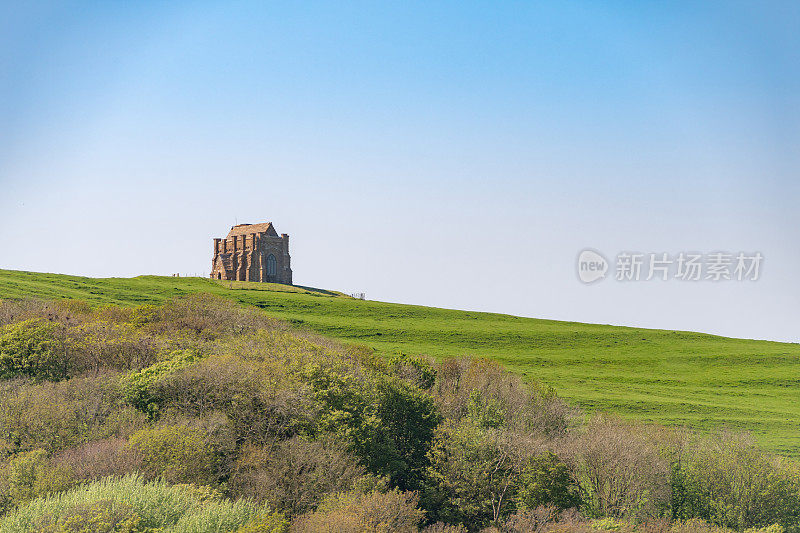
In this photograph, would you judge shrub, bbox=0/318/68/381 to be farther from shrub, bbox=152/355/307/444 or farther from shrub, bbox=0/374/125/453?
shrub, bbox=152/355/307/444

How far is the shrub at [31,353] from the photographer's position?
46.8 metres

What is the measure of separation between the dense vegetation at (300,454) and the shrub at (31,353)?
12 cm

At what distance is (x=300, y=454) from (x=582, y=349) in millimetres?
81981

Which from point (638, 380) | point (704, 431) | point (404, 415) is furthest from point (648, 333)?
point (404, 415)

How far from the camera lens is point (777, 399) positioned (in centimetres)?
8781

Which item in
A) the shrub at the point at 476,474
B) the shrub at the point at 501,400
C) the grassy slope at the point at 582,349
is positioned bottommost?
the shrub at the point at 476,474

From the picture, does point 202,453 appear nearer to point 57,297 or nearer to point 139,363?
point 139,363

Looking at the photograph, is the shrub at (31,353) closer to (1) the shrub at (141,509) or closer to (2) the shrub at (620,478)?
(1) the shrub at (141,509)

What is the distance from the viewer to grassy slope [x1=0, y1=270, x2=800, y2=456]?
81.4 metres

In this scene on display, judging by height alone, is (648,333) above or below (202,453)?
above

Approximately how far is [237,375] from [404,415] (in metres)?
15.1

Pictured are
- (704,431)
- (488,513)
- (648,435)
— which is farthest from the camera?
(704,431)

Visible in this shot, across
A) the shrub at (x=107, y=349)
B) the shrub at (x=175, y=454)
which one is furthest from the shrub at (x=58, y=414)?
the shrub at (x=107, y=349)

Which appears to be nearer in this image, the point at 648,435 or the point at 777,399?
the point at 648,435
